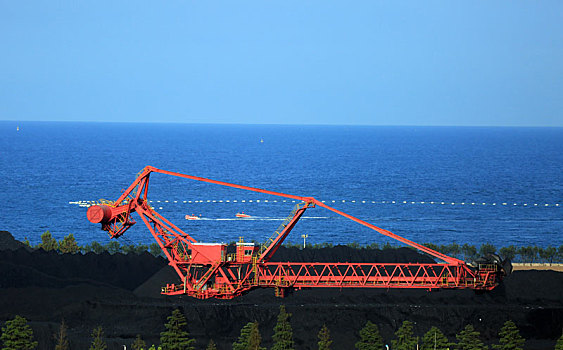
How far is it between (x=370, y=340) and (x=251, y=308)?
9896mm

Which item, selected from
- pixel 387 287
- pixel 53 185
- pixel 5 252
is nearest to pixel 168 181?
pixel 53 185

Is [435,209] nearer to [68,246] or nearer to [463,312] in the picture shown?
[68,246]

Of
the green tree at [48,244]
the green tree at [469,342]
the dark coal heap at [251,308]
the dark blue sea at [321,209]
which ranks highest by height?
the green tree at [469,342]

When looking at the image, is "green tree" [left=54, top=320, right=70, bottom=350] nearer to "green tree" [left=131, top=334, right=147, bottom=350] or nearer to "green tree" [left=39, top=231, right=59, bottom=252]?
"green tree" [left=131, top=334, right=147, bottom=350]

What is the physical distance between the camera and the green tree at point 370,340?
46.9m

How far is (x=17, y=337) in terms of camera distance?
46.5 m

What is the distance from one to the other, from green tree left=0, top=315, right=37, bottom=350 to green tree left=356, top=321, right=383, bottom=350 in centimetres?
1731

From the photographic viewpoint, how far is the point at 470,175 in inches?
7844

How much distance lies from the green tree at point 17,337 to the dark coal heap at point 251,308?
235cm

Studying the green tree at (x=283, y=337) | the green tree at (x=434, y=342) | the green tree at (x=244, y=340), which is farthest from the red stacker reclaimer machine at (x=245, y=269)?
the green tree at (x=434, y=342)

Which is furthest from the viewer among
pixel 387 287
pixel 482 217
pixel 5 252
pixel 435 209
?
pixel 435 209

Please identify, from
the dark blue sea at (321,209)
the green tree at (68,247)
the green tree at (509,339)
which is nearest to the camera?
the green tree at (509,339)

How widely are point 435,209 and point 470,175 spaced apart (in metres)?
66.0

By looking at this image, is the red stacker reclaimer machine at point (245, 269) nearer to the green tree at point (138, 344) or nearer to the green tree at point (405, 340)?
the green tree at point (405, 340)
